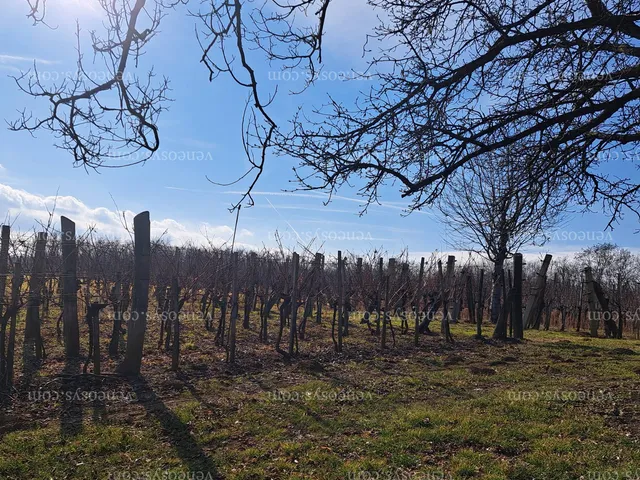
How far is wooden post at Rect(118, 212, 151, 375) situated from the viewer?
24.2 feet

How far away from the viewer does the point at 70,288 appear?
27.1 ft

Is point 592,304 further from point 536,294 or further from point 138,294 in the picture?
point 138,294

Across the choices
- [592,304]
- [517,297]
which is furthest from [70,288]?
[592,304]

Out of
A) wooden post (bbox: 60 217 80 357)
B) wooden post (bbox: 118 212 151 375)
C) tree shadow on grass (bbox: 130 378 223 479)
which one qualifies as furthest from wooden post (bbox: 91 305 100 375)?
wooden post (bbox: 60 217 80 357)

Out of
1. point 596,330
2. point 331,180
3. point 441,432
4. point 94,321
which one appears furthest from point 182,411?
point 596,330

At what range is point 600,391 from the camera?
6516mm

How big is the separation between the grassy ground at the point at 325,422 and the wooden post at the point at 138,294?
41 cm

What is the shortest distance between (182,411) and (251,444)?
4.12 feet

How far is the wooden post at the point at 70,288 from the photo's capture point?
816 cm

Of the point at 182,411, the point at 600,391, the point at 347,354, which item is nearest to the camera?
the point at 182,411

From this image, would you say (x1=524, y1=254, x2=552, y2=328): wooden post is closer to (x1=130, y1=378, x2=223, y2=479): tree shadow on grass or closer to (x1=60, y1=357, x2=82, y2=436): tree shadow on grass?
(x1=130, y1=378, x2=223, y2=479): tree shadow on grass

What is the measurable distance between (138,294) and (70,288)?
1.72 metres

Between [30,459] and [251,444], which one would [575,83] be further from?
[30,459]

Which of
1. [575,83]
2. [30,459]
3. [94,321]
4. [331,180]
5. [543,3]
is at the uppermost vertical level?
[543,3]
